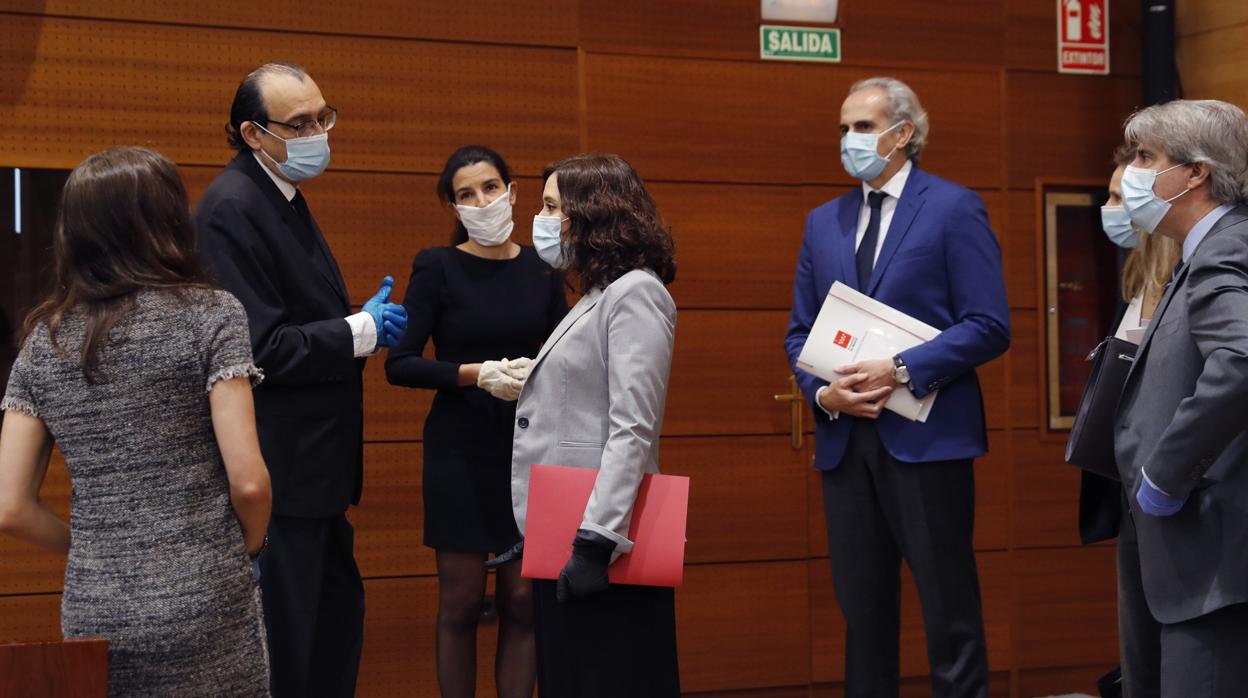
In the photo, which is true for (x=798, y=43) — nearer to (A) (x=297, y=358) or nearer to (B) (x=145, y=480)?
(A) (x=297, y=358)

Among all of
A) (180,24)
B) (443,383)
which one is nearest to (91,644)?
(443,383)

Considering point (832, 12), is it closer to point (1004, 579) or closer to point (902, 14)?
point (902, 14)

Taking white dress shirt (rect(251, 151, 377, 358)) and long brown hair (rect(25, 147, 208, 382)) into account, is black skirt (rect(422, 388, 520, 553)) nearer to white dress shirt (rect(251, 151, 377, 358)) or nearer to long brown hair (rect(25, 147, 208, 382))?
white dress shirt (rect(251, 151, 377, 358))

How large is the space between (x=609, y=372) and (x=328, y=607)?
0.86 m

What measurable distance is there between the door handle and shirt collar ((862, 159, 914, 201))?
1143 mm

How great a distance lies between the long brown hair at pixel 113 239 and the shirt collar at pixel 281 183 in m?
0.92

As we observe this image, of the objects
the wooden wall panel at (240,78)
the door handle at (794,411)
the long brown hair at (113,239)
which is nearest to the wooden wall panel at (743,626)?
the door handle at (794,411)

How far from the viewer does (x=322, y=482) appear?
270cm

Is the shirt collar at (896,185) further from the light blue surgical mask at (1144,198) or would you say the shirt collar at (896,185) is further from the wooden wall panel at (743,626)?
the wooden wall panel at (743,626)

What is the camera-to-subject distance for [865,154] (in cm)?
334

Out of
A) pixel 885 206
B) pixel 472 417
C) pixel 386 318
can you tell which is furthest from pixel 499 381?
pixel 885 206

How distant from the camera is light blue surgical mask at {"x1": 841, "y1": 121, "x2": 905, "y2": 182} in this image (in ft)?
10.9

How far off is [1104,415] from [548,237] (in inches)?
49.3

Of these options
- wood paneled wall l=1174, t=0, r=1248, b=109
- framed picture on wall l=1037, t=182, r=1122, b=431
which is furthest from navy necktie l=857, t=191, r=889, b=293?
wood paneled wall l=1174, t=0, r=1248, b=109
